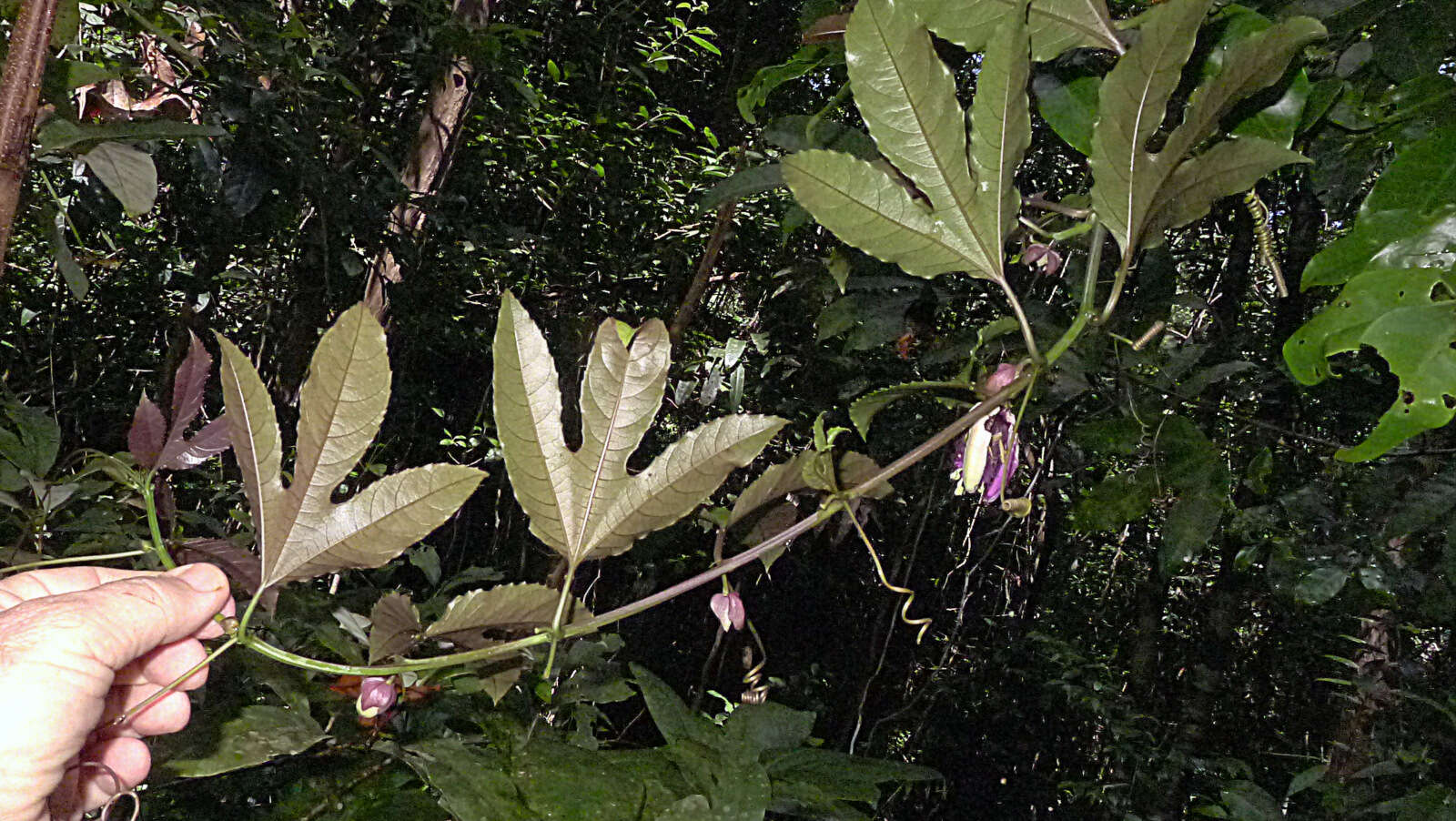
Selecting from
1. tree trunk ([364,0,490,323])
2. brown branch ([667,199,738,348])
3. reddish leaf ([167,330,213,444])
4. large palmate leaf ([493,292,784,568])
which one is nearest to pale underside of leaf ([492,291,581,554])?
large palmate leaf ([493,292,784,568])

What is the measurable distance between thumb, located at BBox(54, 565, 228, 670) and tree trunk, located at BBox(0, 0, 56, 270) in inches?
4.3

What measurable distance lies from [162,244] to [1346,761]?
257cm

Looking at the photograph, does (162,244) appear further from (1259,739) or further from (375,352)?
(1259,739)

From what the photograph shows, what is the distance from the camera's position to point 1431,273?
0.32 metres

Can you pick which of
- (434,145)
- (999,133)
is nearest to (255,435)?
(999,133)

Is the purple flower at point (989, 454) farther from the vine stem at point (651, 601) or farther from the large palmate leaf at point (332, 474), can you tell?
the large palmate leaf at point (332, 474)

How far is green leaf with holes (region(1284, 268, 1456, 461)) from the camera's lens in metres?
0.30

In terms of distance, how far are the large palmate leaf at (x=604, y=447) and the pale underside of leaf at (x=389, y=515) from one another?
18 mm

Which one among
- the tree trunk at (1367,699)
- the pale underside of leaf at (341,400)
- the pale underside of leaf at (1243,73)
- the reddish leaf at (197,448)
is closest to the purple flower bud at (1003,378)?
the pale underside of leaf at (1243,73)

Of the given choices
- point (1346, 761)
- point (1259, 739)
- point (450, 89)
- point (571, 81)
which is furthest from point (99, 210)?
point (1259, 739)

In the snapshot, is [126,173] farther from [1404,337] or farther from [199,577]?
[1404,337]

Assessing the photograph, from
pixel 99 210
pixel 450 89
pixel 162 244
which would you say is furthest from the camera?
pixel 162 244

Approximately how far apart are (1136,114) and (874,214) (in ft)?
0.28

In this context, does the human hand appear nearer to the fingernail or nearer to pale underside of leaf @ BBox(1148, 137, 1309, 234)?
the fingernail
